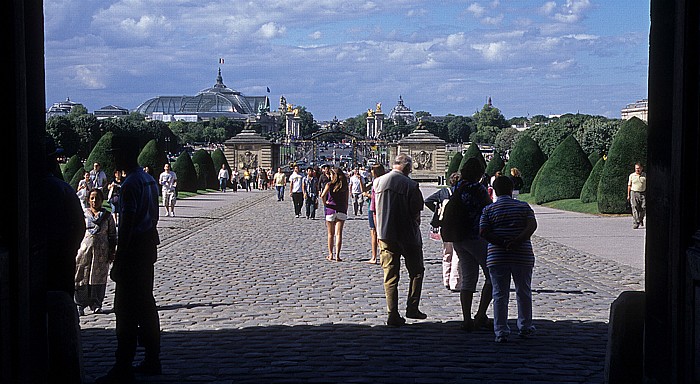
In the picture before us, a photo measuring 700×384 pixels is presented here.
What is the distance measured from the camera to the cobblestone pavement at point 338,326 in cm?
721

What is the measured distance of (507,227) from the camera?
27.9 ft

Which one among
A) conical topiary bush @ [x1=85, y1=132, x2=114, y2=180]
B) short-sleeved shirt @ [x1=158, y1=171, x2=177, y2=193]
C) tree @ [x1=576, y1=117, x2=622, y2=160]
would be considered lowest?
short-sleeved shirt @ [x1=158, y1=171, x2=177, y2=193]

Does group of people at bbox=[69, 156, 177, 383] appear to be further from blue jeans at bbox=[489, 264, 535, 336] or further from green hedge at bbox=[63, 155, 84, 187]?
green hedge at bbox=[63, 155, 84, 187]

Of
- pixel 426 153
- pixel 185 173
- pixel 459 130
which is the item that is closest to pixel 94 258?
pixel 185 173

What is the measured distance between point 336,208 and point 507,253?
278 inches

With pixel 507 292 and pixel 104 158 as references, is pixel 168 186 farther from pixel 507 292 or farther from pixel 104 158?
pixel 507 292

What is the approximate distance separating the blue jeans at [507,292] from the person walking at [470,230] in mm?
533

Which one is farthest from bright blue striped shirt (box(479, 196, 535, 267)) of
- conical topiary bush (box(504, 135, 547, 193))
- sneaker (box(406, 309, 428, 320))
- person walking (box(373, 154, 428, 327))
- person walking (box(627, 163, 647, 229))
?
conical topiary bush (box(504, 135, 547, 193))

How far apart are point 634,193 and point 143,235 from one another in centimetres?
1624

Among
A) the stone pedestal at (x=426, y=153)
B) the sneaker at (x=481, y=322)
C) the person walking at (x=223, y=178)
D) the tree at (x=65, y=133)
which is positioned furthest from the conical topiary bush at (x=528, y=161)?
the tree at (x=65, y=133)

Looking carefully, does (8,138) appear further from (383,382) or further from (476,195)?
(476,195)

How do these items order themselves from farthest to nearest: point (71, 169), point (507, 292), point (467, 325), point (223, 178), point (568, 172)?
1. point (223, 178)
2. point (71, 169)
3. point (568, 172)
4. point (467, 325)
5. point (507, 292)

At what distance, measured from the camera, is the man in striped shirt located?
845cm

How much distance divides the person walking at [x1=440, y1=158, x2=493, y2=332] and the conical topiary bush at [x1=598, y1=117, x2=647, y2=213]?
1753cm
